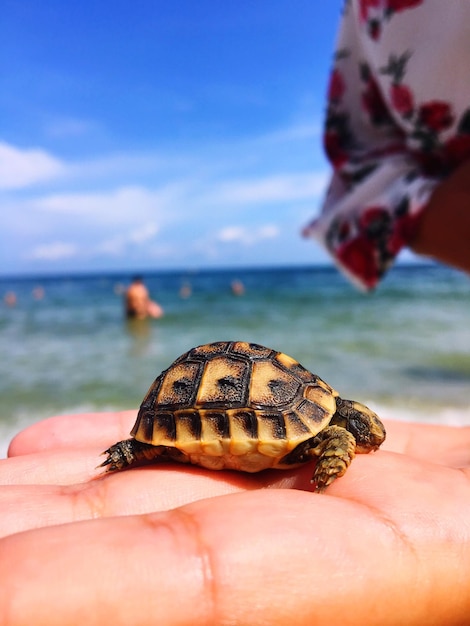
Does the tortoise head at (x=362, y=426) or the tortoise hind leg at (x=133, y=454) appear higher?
the tortoise head at (x=362, y=426)

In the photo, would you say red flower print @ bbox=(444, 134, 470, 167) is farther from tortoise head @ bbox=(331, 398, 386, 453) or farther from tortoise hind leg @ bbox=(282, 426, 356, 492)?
tortoise hind leg @ bbox=(282, 426, 356, 492)

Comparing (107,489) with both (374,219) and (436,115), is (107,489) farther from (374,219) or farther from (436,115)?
(436,115)

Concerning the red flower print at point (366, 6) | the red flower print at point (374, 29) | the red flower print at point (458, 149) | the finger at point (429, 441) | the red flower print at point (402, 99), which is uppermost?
the red flower print at point (366, 6)

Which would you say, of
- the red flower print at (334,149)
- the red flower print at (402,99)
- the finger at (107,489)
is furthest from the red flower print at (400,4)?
the finger at (107,489)

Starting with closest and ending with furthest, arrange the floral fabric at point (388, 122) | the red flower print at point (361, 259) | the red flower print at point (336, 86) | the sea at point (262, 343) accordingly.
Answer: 1. the floral fabric at point (388, 122)
2. the red flower print at point (361, 259)
3. the red flower print at point (336, 86)
4. the sea at point (262, 343)

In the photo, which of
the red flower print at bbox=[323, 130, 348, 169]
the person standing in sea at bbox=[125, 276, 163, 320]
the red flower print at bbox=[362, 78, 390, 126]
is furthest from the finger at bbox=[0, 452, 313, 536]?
the person standing in sea at bbox=[125, 276, 163, 320]

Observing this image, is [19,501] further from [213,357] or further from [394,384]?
[394,384]

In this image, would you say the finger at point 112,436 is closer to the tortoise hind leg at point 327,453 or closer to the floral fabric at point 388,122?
the tortoise hind leg at point 327,453

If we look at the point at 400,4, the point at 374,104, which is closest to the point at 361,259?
the point at 374,104
